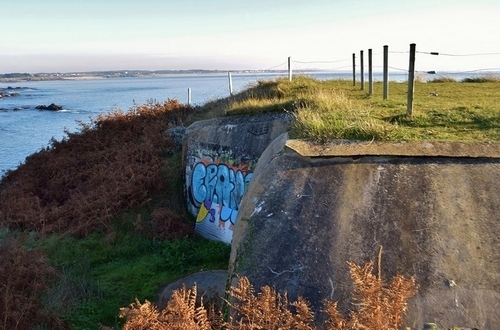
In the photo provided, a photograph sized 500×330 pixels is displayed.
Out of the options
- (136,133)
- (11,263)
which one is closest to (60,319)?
(11,263)

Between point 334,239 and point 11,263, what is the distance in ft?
19.6

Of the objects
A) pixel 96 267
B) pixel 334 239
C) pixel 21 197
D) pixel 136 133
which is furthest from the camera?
pixel 136 133

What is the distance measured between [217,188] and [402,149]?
20.0 feet

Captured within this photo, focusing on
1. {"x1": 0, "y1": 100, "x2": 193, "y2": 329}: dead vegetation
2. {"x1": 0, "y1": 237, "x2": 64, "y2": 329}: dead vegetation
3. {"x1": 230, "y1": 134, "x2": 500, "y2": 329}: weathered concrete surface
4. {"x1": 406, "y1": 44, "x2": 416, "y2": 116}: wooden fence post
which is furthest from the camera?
{"x1": 406, "y1": 44, "x2": 416, "y2": 116}: wooden fence post

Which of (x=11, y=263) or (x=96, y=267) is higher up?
(x=11, y=263)

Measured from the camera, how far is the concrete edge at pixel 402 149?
7.06 metres

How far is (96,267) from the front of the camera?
11.1 m

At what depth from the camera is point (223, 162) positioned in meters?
12.4

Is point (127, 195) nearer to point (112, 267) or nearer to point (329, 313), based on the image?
point (112, 267)

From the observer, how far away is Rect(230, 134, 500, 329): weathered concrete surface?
5430mm

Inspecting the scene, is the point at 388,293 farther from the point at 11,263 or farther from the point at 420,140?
the point at 11,263

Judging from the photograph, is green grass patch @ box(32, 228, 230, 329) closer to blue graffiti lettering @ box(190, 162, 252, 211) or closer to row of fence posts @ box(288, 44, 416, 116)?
→ blue graffiti lettering @ box(190, 162, 252, 211)

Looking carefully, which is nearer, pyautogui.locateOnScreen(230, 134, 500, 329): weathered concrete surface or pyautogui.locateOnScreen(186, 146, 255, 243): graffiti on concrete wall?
pyautogui.locateOnScreen(230, 134, 500, 329): weathered concrete surface

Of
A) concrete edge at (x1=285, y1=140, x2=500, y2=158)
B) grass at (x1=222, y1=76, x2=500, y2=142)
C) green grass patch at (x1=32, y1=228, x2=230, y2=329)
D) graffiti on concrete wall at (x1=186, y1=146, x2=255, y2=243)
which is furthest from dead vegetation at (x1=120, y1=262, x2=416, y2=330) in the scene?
graffiti on concrete wall at (x1=186, y1=146, x2=255, y2=243)
